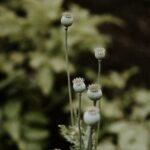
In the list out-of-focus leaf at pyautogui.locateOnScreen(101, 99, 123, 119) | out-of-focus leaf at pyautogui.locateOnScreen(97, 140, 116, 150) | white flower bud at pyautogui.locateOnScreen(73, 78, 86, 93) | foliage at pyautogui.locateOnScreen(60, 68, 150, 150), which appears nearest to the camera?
white flower bud at pyautogui.locateOnScreen(73, 78, 86, 93)

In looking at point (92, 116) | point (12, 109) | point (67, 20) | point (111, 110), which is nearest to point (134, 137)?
point (111, 110)

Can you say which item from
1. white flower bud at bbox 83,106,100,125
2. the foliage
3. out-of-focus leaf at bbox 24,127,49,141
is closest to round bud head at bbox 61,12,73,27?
white flower bud at bbox 83,106,100,125

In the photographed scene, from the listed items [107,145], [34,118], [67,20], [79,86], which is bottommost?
[107,145]

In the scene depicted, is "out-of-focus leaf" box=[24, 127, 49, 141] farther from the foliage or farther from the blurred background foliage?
the foliage

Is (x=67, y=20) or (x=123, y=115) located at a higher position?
(x=67, y=20)

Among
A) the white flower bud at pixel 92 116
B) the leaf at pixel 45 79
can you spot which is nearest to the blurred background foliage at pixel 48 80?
the leaf at pixel 45 79

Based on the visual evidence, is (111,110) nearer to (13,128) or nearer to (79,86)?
(13,128)

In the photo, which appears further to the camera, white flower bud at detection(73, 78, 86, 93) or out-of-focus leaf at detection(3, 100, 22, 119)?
out-of-focus leaf at detection(3, 100, 22, 119)

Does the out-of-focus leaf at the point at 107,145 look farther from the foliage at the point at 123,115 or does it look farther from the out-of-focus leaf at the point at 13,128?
the out-of-focus leaf at the point at 13,128
